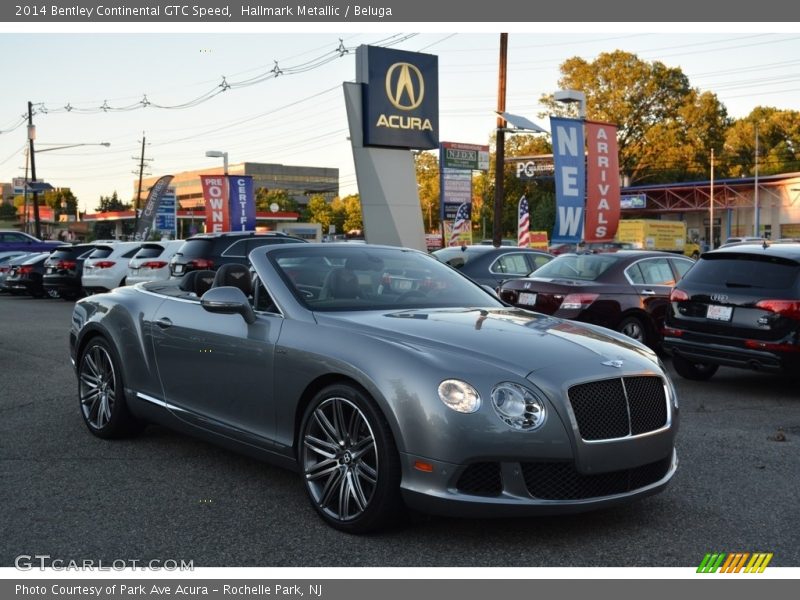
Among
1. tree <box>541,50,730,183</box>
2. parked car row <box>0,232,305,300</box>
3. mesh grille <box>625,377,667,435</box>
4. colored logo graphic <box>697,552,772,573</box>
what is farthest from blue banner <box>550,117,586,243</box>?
tree <box>541,50,730,183</box>

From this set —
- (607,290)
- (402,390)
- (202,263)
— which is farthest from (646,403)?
(202,263)

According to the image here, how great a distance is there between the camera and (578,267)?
11.9m

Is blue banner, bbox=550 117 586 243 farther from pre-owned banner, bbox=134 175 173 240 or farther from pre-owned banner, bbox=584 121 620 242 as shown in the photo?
pre-owned banner, bbox=134 175 173 240

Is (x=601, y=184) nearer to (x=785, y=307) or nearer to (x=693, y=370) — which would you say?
(x=693, y=370)

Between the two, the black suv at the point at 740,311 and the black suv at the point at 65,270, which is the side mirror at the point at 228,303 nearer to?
the black suv at the point at 740,311

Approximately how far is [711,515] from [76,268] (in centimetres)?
2249

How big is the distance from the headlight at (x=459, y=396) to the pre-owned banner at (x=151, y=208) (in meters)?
42.2

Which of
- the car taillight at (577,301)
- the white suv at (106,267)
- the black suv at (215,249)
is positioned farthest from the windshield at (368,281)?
the white suv at (106,267)

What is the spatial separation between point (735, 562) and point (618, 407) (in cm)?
86

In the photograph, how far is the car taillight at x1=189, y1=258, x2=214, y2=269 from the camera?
59.8ft

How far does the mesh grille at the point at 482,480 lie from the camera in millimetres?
4125

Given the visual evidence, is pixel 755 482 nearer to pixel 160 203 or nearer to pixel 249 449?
pixel 249 449

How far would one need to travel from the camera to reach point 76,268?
80.7ft
